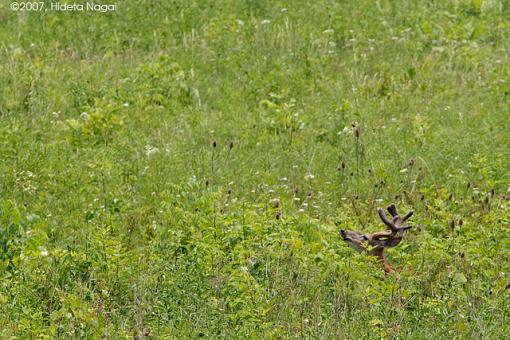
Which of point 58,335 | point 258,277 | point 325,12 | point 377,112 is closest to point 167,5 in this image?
point 325,12

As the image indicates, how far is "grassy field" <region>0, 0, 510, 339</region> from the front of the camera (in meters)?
6.40

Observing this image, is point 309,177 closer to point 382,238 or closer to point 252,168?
point 252,168

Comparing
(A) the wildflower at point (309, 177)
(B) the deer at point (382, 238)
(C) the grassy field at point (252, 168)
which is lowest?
(A) the wildflower at point (309, 177)

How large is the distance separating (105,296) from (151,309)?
434mm

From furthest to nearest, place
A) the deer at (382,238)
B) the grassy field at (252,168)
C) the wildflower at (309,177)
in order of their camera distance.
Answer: the wildflower at (309,177), the deer at (382,238), the grassy field at (252,168)

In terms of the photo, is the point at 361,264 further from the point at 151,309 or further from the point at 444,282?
the point at 151,309

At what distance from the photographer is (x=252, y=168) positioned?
909 cm

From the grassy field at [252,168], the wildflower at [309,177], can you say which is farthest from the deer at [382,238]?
the wildflower at [309,177]

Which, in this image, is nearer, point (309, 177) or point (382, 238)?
point (382, 238)

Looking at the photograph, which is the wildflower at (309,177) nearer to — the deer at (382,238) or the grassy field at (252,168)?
the grassy field at (252,168)

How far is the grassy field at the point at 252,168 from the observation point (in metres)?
6.40

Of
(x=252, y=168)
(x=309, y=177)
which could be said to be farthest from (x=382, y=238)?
(x=252, y=168)

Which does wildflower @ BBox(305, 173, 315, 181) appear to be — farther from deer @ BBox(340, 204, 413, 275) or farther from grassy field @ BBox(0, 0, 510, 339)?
deer @ BBox(340, 204, 413, 275)

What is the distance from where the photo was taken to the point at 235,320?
623 centimetres
